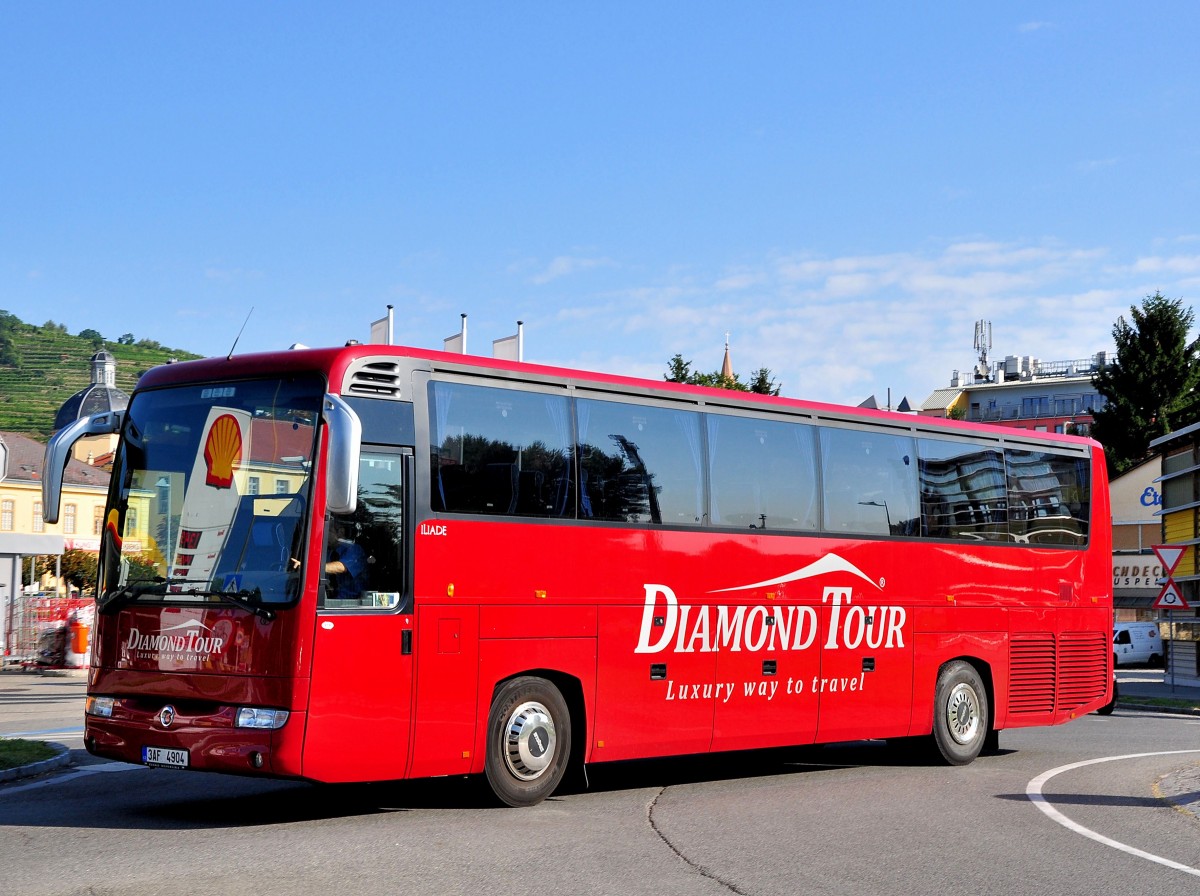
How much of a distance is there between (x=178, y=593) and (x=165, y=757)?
3.83 ft

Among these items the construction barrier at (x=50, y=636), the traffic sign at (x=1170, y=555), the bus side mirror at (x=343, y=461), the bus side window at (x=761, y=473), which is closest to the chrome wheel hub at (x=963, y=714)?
the bus side window at (x=761, y=473)

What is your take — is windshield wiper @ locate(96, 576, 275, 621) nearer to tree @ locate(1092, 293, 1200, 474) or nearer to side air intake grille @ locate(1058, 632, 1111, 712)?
side air intake grille @ locate(1058, 632, 1111, 712)

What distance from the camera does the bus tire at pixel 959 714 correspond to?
16438 mm

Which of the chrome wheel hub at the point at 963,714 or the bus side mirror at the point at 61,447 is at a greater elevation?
the bus side mirror at the point at 61,447

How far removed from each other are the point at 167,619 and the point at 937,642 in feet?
28.8

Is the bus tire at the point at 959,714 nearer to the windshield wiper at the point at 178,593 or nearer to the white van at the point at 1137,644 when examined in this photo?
the windshield wiper at the point at 178,593

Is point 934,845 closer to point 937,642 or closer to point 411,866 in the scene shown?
point 411,866

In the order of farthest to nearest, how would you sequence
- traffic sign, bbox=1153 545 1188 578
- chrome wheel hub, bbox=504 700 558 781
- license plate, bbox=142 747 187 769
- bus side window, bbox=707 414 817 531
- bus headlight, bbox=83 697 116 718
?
traffic sign, bbox=1153 545 1188 578
bus side window, bbox=707 414 817 531
chrome wheel hub, bbox=504 700 558 781
bus headlight, bbox=83 697 116 718
license plate, bbox=142 747 187 769

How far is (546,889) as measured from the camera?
8.34 m

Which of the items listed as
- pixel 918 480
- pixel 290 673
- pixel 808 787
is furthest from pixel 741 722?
pixel 290 673

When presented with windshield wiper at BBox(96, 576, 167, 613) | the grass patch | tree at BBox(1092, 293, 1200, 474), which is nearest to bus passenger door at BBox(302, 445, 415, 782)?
windshield wiper at BBox(96, 576, 167, 613)

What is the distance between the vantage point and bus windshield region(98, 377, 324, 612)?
35.0 feet

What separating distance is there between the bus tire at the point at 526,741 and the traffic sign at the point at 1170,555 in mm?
23674

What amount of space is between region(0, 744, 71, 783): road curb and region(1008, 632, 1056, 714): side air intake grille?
33.9 feet
